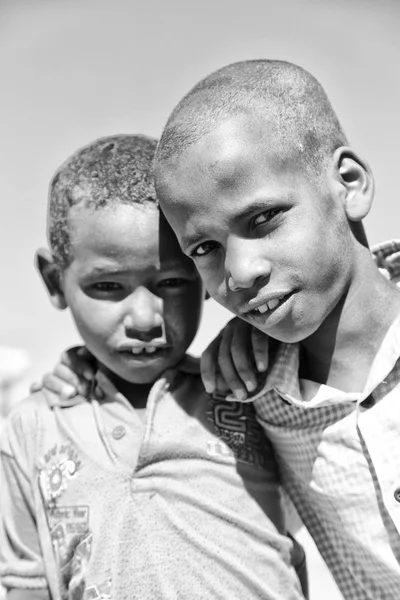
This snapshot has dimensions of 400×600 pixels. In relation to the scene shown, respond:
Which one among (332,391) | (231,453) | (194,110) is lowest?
(231,453)

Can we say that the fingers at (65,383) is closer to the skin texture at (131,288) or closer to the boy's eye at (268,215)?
the skin texture at (131,288)

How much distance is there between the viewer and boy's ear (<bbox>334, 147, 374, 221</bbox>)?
185 cm

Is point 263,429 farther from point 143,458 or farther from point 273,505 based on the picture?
point 143,458

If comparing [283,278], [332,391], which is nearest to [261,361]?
[332,391]

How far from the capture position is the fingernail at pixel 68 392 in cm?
219

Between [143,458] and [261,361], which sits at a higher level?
[261,361]

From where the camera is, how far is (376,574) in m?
1.91

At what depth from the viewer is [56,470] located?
6.77 feet

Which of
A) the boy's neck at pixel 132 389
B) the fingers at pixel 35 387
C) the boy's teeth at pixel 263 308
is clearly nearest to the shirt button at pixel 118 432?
the boy's neck at pixel 132 389

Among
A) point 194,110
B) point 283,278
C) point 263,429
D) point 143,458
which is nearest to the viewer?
point 283,278

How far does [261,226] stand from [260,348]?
0.41m

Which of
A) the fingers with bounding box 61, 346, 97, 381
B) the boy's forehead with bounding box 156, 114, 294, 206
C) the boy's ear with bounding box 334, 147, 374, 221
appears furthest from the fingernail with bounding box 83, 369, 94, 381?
the boy's ear with bounding box 334, 147, 374, 221

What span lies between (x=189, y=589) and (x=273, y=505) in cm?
34

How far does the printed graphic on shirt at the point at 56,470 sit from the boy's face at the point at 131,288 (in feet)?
0.86
